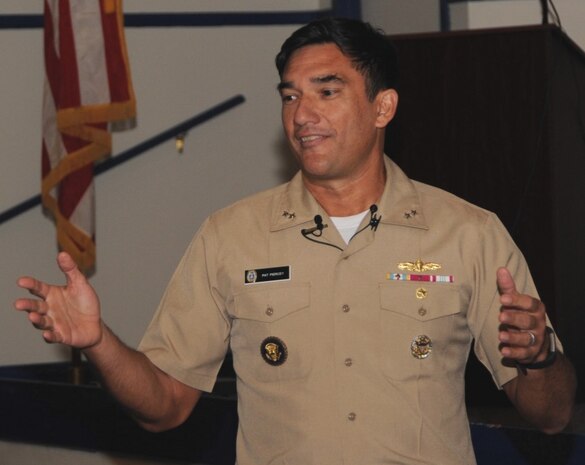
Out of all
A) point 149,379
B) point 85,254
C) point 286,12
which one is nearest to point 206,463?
point 85,254

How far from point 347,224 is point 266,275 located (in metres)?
0.22

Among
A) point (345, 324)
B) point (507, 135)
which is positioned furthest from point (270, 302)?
point (507, 135)

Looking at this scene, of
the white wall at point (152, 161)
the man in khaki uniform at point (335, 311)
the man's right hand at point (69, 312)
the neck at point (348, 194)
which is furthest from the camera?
the white wall at point (152, 161)

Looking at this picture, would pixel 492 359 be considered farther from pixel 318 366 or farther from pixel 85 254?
pixel 85 254

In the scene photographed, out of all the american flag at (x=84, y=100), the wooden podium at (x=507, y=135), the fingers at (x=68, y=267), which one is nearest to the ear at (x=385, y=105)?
the fingers at (x=68, y=267)

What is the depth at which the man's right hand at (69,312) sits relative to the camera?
2.49m

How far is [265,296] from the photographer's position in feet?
9.07

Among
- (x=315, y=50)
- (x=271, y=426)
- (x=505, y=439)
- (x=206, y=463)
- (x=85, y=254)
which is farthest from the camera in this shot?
(x=85, y=254)

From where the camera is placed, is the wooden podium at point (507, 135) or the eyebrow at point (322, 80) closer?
the eyebrow at point (322, 80)

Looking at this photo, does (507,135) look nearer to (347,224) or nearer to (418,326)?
(347,224)

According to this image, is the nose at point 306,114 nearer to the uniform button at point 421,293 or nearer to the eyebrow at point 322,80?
the eyebrow at point 322,80

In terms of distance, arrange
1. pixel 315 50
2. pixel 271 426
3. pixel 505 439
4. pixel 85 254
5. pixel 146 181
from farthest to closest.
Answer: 1. pixel 146 181
2. pixel 85 254
3. pixel 505 439
4. pixel 315 50
5. pixel 271 426

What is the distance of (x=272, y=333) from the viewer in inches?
108

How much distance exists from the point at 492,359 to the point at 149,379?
0.74m
